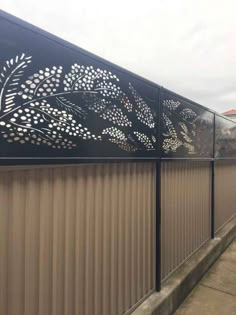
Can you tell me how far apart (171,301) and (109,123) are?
2175mm

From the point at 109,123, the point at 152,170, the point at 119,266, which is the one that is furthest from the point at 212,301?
the point at 109,123

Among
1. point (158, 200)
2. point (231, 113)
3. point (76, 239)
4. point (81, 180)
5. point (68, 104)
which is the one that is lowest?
point (76, 239)

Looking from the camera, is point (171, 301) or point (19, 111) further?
point (171, 301)

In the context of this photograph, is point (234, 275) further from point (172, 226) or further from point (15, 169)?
point (15, 169)

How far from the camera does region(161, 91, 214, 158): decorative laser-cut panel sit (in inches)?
132

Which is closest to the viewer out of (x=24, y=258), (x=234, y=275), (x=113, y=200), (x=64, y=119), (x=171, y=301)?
(x=24, y=258)

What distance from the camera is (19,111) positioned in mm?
1659

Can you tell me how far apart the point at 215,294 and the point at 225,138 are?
3.30 meters

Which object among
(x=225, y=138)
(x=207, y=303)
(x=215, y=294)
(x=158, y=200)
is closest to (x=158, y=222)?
(x=158, y=200)

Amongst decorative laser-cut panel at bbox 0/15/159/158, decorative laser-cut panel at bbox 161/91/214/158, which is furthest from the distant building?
decorative laser-cut panel at bbox 0/15/159/158

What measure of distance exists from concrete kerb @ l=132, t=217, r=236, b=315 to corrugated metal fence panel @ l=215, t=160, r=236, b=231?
1.55 ft

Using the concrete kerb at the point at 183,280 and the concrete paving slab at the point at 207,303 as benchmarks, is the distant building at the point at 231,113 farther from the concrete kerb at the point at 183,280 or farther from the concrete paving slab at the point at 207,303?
the concrete paving slab at the point at 207,303

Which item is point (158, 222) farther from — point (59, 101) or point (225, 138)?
point (225, 138)

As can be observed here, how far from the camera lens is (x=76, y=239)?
7.07 feet
